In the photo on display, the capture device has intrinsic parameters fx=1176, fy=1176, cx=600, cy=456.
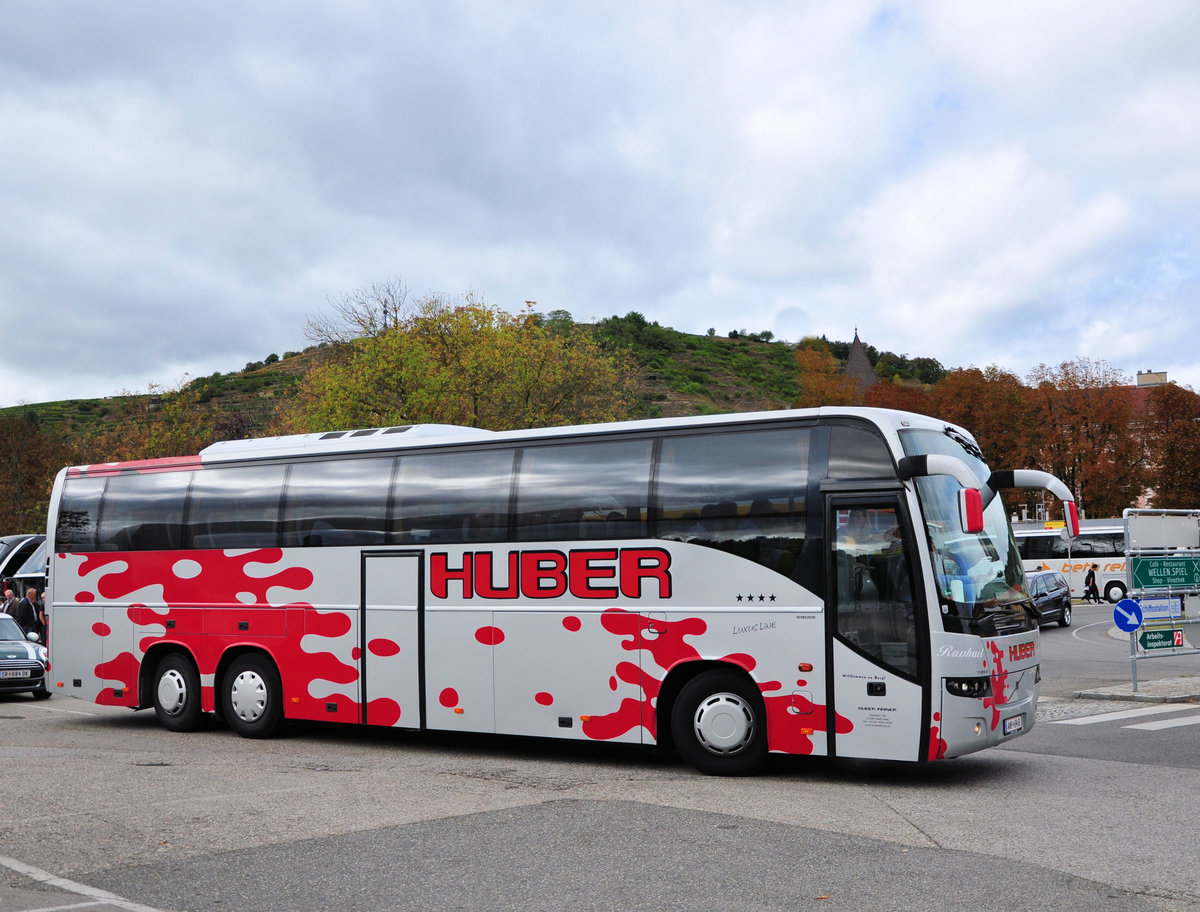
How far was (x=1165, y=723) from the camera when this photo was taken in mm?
13922

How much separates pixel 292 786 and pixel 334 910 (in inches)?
158

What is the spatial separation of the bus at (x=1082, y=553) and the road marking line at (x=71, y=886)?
46725 millimetres

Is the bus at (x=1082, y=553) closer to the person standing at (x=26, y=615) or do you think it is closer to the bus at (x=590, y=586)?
the person standing at (x=26, y=615)

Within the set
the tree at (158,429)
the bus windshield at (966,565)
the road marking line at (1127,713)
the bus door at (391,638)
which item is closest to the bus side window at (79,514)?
the bus door at (391,638)

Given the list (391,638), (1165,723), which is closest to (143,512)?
(391,638)

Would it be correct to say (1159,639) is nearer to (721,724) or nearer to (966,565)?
(966,565)

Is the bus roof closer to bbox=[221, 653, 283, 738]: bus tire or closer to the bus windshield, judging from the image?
the bus windshield

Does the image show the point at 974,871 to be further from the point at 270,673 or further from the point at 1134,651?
the point at 1134,651

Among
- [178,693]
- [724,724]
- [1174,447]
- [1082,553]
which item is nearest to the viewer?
[724,724]

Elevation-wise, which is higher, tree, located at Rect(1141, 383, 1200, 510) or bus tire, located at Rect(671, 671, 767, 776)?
tree, located at Rect(1141, 383, 1200, 510)

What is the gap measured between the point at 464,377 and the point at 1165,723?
25221 millimetres

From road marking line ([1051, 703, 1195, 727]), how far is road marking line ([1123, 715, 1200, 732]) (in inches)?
Answer: 20.3

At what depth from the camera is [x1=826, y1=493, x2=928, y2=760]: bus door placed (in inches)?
377

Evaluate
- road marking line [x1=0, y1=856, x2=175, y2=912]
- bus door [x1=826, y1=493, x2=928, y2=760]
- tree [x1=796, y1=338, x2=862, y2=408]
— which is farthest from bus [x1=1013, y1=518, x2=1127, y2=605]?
→ road marking line [x1=0, y1=856, x2=175, y2=912]
